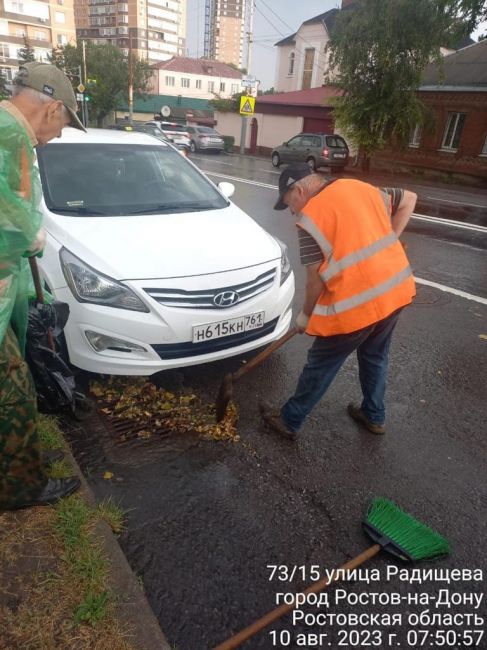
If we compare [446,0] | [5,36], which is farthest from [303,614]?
[5,36]

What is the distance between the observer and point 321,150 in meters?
20.2

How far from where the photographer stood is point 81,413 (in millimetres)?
3125

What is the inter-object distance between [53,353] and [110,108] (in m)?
51.0

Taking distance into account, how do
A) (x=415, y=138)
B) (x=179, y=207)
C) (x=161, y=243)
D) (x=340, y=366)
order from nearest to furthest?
1. (x=340, y=366)
2. (x=161, y=243)
3. (x=179, y=207)
4. (x=415, y=138)

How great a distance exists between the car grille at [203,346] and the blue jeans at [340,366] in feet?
1.86

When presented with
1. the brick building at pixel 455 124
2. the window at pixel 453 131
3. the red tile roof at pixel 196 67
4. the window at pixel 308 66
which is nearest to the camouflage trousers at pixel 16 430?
the brick building at pixel 455 124

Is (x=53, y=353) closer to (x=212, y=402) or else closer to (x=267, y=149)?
(x=212, y=402)

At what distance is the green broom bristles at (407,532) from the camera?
2246mm

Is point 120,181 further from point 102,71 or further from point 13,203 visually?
point 102,71

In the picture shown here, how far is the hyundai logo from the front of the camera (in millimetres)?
3121

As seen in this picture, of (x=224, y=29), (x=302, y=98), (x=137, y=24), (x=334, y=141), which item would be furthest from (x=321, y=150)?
(x=224, y=29)

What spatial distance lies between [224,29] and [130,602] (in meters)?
149

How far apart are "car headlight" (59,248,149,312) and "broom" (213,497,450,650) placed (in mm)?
1762

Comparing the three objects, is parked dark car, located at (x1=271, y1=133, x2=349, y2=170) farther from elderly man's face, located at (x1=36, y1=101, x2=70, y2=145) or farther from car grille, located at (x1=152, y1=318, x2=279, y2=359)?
elderly man's face, located at (x1=36, y1=101, x2=70, y2=145)
